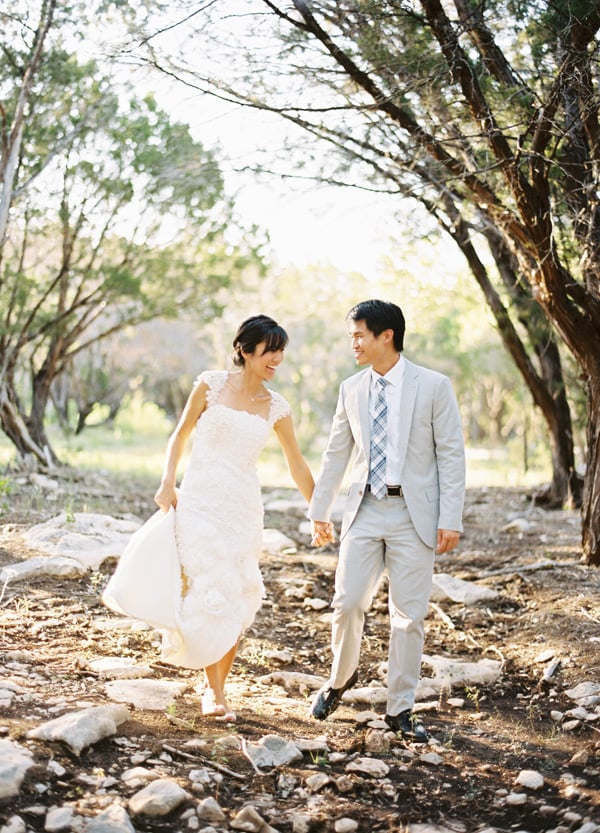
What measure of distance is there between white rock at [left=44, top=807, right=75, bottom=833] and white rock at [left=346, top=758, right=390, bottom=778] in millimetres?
1194

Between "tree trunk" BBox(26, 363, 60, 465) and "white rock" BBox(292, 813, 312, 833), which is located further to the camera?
"tree trunk" BBox(26, 363, 60, 465)

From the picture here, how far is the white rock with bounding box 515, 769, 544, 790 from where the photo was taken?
3703mm

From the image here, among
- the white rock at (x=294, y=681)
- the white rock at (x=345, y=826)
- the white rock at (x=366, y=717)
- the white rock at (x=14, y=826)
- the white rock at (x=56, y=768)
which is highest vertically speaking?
the white rock at (x=56, y=768)

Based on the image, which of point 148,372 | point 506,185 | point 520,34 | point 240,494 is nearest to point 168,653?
point 240,494

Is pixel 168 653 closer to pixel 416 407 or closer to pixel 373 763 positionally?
pixel 373 763

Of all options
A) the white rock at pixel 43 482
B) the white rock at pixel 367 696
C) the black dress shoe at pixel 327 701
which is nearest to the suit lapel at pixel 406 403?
the black dress shoe at pixel 327 701

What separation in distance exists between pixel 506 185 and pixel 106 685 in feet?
14.1

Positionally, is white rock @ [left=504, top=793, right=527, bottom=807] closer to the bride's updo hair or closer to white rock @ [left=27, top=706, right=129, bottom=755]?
white rock @ [left=27, top=706, right=129, bottom=755]

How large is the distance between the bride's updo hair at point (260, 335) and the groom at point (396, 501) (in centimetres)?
36

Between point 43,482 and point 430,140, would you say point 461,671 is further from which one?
point 43,482

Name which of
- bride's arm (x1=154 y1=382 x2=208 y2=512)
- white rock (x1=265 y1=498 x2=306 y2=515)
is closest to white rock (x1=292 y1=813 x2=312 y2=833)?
bride's arm (x1=154 y1=382 x2=208 y2=512)

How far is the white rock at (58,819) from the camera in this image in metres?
3.01

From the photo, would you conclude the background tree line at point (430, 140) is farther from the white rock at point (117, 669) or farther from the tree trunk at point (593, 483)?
the white rock at point (117, 669)

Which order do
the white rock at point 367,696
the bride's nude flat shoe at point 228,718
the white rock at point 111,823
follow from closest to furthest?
the white rock at point 111,823, the bride's nude flat shoe at point 228,718, the white rock at point 367,696
